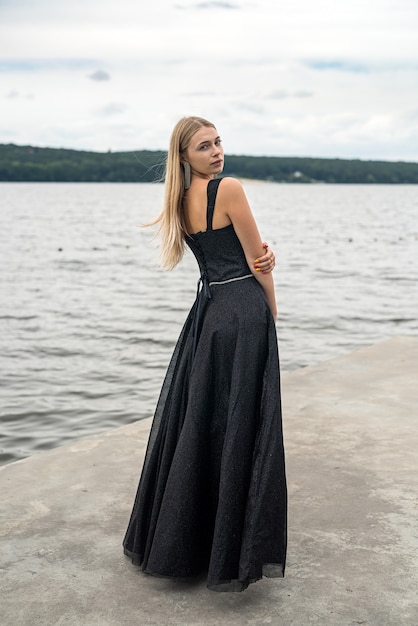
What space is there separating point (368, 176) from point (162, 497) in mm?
129874

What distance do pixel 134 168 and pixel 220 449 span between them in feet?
376

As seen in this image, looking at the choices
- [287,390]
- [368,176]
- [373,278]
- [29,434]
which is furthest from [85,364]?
[368,176]

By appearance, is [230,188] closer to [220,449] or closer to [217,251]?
[217,251]

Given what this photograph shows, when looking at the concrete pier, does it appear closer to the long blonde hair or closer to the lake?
the long blonde hair

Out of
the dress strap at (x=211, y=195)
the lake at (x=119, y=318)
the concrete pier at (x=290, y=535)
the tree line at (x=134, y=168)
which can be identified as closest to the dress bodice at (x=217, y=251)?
the dress strap at (x=211, y=195)

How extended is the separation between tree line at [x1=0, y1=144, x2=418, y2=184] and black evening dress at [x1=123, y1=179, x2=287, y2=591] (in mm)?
96641

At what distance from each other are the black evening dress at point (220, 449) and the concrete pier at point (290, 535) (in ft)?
0.52

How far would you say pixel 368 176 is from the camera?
12975 centimetres

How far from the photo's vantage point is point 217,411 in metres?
3.73

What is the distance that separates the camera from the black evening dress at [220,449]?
141 inches

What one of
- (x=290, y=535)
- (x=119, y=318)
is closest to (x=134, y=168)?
(x=119, y=318)

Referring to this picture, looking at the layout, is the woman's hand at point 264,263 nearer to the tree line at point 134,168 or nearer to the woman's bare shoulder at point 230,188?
the woman's bare shoulder at point 230,188

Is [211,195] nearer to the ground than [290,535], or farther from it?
farther from it

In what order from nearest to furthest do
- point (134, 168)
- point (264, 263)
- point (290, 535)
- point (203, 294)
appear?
point (264, 263), point (203, 294), point (290, 535), point (134, 168)
